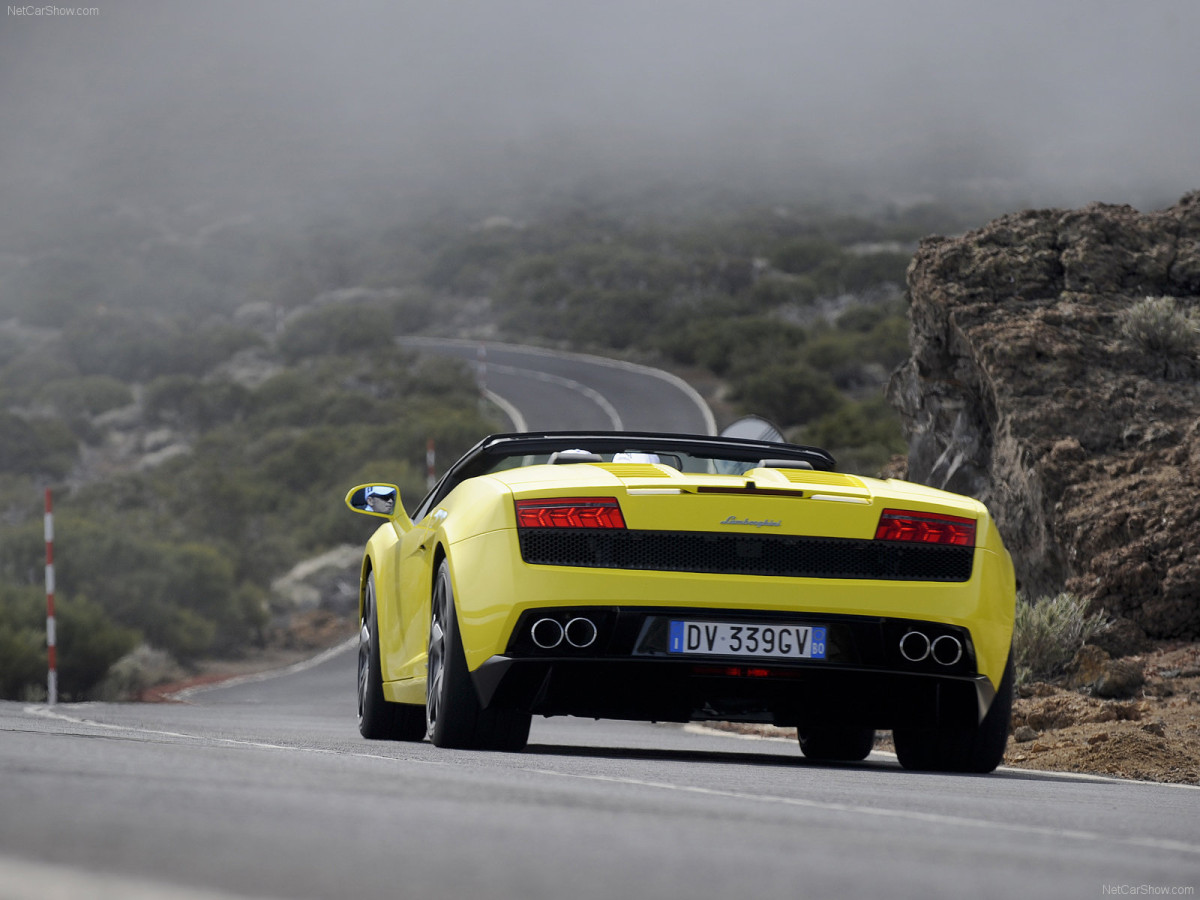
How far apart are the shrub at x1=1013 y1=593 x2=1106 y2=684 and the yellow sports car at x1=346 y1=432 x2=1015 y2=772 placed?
356cm

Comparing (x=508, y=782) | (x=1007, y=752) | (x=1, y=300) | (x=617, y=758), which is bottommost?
(x=1, y=300)

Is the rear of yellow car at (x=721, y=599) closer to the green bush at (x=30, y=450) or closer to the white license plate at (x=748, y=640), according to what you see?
the white license plate at (x=748, y=640)

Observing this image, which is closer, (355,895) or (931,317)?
(355,895)

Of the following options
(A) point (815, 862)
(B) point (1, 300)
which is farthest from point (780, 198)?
(A) point (815, 862)

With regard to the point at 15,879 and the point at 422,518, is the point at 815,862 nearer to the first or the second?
the point at 15,879

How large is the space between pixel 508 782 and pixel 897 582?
6.92ft

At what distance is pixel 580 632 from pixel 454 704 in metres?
0.68

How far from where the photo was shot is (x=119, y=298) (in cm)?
10525

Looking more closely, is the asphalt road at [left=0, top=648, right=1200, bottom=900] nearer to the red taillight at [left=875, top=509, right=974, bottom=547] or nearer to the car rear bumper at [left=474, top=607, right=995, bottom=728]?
the car rear bumper at [left=474, top=607, right=995, bottom=728]

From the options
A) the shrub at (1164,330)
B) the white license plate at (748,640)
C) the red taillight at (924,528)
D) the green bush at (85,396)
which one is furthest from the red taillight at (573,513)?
the green bush at (85,396)

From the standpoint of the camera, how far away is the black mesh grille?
6.36 m

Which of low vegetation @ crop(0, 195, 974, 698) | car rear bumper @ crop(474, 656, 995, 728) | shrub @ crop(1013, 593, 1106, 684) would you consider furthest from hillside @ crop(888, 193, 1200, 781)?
low vegetation @ crop(0, 195, 974, 698)

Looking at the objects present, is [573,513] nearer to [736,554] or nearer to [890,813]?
[736,554]

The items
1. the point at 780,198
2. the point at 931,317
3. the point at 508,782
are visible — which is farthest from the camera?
the point at 780,198
